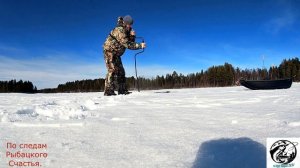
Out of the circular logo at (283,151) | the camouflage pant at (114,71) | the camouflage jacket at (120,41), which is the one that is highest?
the camouflage jacket at (120,41)

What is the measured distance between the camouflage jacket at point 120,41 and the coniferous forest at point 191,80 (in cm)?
472

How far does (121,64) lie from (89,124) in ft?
17.8

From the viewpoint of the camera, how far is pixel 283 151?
4.73ft

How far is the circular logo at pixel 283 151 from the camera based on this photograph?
1.40m

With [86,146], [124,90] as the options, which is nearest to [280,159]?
[86,146]

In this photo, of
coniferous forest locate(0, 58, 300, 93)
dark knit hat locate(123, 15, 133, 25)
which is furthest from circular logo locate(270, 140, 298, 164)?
coniferous forest locate(0, 58, 300, 93)

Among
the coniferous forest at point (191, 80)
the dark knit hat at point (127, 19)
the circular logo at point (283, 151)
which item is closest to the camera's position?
the circular logo at point (283, 151)

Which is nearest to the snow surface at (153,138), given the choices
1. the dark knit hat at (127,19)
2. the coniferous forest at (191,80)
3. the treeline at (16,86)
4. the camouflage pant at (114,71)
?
the camouflage pant at (114,71)

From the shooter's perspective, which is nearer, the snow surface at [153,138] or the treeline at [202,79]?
the snow surface at [153,138]

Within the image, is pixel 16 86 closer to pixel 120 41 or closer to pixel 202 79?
pixel 120 41

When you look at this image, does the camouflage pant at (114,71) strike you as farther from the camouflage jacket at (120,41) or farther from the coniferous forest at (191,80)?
the coniferous forest at (191,80)

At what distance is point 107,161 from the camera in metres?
1.63

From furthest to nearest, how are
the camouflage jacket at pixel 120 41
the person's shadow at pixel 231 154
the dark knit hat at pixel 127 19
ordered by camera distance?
the dark knit hat at pixel 127 19 < the camouflage jacket at pixel 120 41 < the person's shadow at pixel 231 154

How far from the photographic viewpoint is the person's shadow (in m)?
1.51
